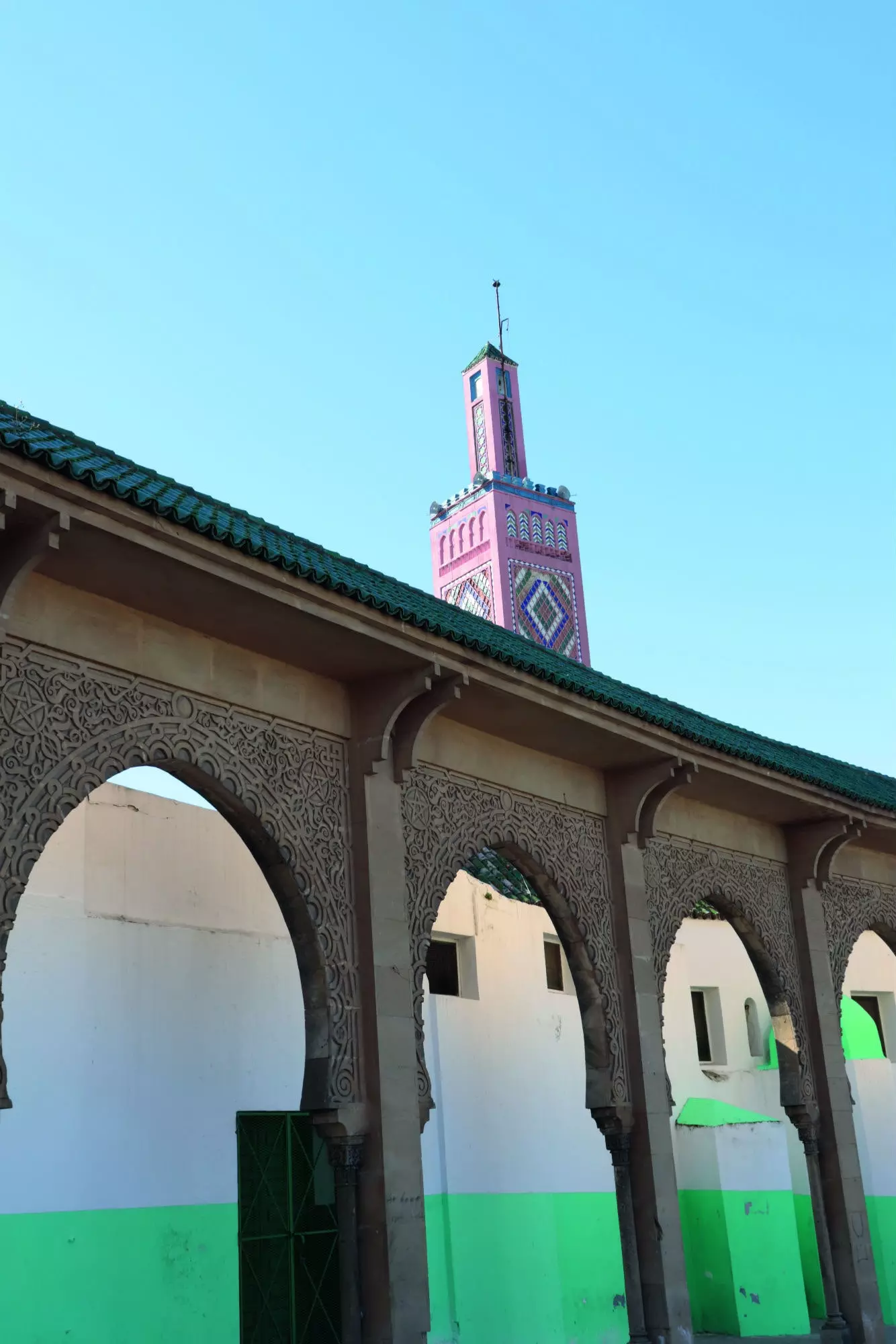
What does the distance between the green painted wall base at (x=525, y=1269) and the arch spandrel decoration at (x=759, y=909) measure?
277 cm

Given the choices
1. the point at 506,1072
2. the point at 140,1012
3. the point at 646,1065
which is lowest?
the point at 646,1065

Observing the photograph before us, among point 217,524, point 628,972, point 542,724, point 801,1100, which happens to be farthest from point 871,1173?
point 217,524

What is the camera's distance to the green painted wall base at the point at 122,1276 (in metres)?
8.77

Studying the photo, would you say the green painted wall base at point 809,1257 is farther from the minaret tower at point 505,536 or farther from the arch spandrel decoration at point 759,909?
the minaret tower at point 505,536

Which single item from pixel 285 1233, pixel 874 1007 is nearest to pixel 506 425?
pixel 874 1007

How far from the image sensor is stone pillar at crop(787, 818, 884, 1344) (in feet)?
36.2

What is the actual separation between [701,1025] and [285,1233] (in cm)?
1002

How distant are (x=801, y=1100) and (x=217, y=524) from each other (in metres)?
7.19

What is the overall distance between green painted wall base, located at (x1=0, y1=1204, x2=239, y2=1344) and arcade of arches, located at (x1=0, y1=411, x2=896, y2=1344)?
19 cm

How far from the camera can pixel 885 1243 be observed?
15328 mm

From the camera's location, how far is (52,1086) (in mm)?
9320

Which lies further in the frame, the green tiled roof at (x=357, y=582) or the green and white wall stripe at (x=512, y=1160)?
the green and white wall stripe at (x=512, y=1160)

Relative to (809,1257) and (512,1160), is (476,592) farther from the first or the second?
(512,1160)

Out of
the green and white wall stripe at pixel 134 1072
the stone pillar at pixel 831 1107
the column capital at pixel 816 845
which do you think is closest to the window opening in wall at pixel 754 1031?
the stone pillar at pixel 831 1107
